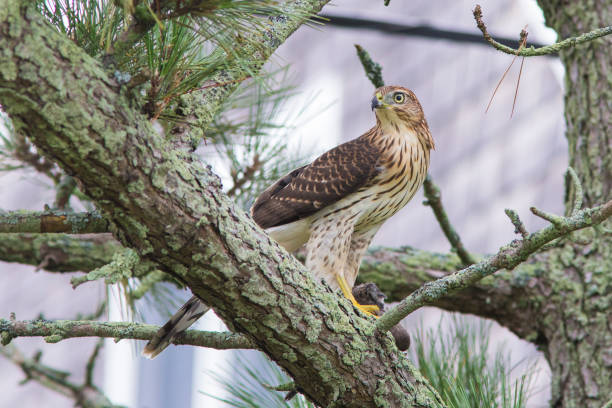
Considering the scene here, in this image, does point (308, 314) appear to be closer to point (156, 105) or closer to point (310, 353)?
point (310, 353)

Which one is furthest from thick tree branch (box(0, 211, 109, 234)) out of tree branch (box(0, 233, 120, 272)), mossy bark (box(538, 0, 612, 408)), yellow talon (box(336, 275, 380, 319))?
mossy bark (box(538, 0, 612, 408))

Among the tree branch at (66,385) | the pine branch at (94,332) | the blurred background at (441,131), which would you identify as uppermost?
the blurred background at (441,131)

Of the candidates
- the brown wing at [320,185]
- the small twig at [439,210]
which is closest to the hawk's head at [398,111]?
the brown wing at [320,185]

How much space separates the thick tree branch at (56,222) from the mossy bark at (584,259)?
196 cm

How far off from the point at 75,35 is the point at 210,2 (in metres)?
0.41

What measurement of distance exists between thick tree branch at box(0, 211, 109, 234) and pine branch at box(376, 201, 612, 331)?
1.07 m

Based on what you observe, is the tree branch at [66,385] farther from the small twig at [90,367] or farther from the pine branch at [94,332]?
the pine branch at [94,332]

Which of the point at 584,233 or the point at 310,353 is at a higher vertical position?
the point at 584,233

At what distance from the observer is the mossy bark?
312 centimetres

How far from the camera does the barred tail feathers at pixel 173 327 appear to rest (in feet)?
7.66

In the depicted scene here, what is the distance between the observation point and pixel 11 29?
4.42 feet


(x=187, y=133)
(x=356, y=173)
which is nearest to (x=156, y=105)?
(x=187, y=133)

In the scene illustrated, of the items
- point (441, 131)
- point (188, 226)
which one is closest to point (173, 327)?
point (188, 226)

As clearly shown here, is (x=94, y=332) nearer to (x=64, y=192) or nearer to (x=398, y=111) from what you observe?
(x=64, y=192)
